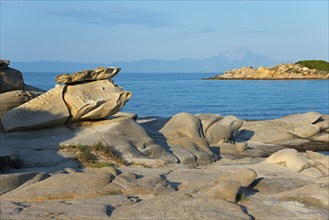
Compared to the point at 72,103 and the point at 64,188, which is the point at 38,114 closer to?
the point at 72,103

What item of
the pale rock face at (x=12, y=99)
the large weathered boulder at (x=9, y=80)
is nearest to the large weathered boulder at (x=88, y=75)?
the pale rock face at (x=12, y=99)

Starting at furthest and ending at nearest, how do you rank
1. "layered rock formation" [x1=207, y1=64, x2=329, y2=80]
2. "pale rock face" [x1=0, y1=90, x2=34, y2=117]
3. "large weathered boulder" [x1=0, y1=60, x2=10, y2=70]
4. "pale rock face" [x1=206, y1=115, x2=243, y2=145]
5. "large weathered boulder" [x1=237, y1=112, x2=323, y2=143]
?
"layered rock formation" [x1=207, y1=64, x2=329, y2=80] < "large weathered boulder" [x1=237, y1=112, x2=323, y2=143] < "pale rock face" [x1=206, y1=115, x2=243, y2=145] < "large weathered boulder" [x1=0, y1=60, x2=10, y2=70] < "pale rock face" [x1=0, y1=90, x2=34, y2=117]

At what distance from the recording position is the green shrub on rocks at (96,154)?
854 inches

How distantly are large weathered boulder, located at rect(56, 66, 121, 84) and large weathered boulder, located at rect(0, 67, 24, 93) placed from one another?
356 centimetres

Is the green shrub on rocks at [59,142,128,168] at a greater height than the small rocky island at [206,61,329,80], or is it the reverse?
the green shrub on rocks at [59,142,128,168]

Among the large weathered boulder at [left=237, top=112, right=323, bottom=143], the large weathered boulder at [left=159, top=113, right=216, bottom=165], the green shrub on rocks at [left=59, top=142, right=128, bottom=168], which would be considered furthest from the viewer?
the large weathered boulder at [left=237, top=112, right=323, bottom=143]

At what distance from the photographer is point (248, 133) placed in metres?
35.8

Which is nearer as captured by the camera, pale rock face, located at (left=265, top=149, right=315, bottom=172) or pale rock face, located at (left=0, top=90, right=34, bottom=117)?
pale rock face, located at (left=265, top=149, right=315, bottom=172)

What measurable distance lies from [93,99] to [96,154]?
161 inches

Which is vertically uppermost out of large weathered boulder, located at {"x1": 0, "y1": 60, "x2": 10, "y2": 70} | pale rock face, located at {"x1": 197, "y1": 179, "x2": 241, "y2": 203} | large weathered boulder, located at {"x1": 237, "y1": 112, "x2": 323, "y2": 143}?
large weathered boulder, located at {"x1": 0, "y1": 60, "x2": 10, "y2": 70}

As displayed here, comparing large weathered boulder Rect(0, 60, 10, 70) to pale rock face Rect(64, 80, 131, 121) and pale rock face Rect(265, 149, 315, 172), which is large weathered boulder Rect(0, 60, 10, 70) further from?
pale rock face Rect(265, 149, 315, 172)

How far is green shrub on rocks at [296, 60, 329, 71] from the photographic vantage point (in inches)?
6682

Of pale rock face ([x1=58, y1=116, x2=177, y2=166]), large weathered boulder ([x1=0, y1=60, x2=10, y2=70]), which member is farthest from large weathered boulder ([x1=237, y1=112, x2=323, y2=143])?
large weathered boulder ([x1=0, y1=60, x2=10, y2=70])

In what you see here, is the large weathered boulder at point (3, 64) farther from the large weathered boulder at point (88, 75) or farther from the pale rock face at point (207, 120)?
the pale rock face at point (207, 120)
